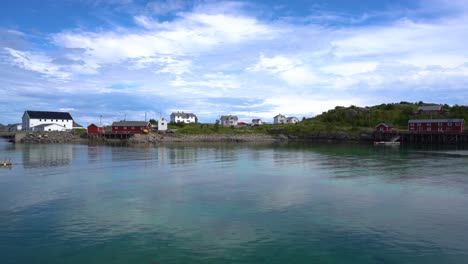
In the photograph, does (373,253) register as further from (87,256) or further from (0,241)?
(0,241)

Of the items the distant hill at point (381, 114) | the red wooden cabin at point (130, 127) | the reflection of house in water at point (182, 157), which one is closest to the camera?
the reflection of house in water at point (182, 157)

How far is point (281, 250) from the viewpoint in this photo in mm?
15492

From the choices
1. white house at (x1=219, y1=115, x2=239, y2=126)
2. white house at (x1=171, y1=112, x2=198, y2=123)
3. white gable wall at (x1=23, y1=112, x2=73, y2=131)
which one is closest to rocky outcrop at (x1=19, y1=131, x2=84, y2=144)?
white gable wall at (x1=23, y1=112, x2=73, y2=131)

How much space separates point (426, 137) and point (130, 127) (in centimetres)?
8983

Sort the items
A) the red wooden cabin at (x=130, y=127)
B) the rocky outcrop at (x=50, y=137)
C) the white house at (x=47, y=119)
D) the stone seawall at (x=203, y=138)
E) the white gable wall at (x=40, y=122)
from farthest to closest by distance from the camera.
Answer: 1. the white house at (x=47, y=119)
2. the white gable wall at (x=40, y=122)
3. the red wooden cabin at (x=130, y=127)
4. the rocky outcrop at (x=50, y=137)
5. the stone seawall at (x=203, y=138)

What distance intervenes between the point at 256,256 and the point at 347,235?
5190mm

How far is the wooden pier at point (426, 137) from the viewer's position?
Result: 3681 inches

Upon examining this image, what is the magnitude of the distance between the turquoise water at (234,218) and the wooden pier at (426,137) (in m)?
68.0

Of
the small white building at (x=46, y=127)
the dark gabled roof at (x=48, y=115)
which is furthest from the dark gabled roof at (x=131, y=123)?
the dark gabled roof at (x=48, y=115)

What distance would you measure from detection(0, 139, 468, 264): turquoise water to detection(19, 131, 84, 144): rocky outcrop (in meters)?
81.6

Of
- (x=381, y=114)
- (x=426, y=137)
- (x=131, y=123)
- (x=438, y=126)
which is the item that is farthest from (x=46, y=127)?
(x=438, y=126)

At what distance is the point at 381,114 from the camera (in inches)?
Answer: 5217

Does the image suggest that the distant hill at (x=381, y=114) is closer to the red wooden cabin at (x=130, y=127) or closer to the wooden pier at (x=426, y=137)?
the wooden pier at (x=426, y=137)

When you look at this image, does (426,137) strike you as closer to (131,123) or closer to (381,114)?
(381,114)
